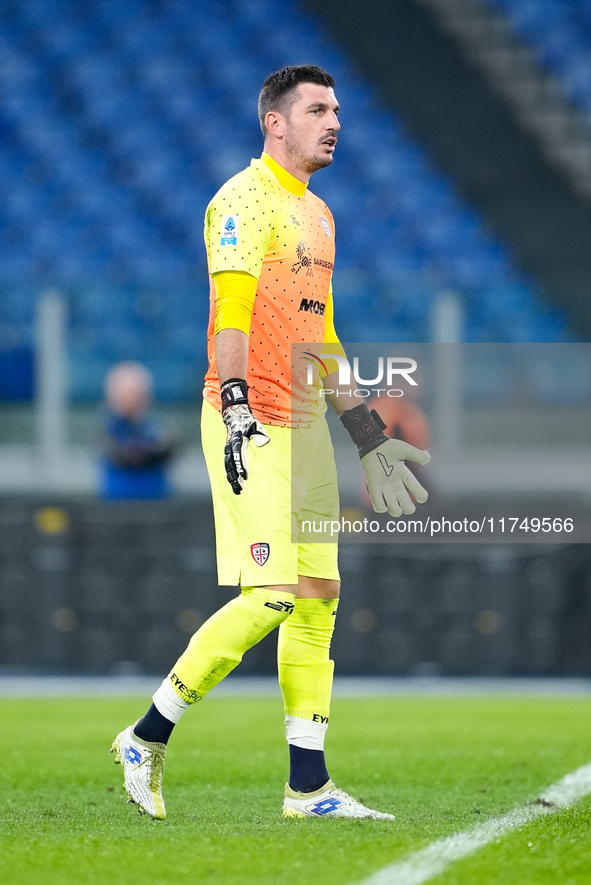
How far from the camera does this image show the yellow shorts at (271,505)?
4.21 meters

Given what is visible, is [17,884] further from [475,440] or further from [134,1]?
[134,1]

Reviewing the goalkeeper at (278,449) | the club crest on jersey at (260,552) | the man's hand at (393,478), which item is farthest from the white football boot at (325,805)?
the man's hand at (393,478)

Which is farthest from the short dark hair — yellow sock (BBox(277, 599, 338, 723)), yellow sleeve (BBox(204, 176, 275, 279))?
yellow sock (BBox(277, 599, 338, 723))

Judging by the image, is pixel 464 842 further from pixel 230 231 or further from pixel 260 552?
pixel 230 231

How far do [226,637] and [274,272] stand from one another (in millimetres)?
1172

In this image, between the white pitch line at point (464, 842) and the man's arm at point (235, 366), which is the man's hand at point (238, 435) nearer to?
the man's arm at point (235, 366)

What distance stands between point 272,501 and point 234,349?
49 centimetres

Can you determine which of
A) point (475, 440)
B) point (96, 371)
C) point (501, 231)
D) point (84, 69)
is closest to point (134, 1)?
point (84, 69)

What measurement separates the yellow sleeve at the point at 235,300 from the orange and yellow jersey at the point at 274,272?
50 mm

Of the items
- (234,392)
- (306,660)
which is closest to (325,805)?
(306,660)

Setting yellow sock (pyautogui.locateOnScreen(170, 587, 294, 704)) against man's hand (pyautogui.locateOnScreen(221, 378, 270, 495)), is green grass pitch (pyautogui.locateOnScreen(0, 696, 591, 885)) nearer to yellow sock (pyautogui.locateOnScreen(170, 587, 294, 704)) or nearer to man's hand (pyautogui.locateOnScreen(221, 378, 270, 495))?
yellow sock (pyautogui.locateOnScreen(170, 587, 294, 704))

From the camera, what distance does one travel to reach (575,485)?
30.7ft

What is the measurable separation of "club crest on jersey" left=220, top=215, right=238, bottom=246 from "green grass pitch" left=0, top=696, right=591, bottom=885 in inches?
70.0

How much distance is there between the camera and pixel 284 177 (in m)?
4.51
